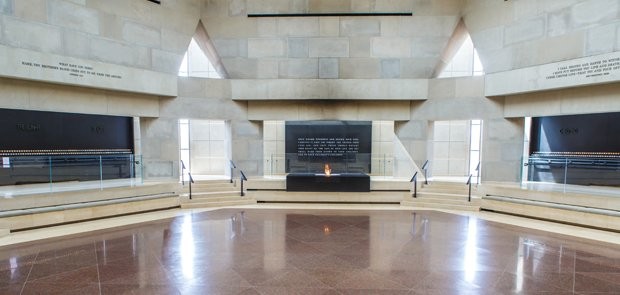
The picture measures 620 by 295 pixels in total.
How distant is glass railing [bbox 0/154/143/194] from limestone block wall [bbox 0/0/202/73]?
3.07 meters

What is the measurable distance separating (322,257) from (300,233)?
148 cm

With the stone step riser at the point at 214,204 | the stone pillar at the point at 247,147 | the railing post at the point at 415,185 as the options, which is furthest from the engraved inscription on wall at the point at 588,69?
the stone step riser at the point at 214,204

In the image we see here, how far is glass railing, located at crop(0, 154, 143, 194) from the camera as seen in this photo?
23.8ft

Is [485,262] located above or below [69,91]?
below

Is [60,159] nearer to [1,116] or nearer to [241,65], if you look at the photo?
[1,116]

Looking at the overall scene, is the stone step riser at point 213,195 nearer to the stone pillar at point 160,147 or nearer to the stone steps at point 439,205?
the stone pillar at point 160,147

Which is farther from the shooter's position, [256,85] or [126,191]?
[256,85]

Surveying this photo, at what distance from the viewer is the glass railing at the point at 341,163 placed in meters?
10.6

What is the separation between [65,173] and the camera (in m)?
7.91

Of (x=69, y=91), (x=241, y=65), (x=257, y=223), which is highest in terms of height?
(x=241, y=65)

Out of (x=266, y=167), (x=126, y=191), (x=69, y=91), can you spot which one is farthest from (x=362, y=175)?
(x=69, y=91)

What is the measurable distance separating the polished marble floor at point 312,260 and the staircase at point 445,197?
1.63 metres

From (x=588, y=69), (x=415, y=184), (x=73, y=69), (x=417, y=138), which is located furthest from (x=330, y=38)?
(x=73, y=69)

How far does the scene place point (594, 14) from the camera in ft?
25.8
